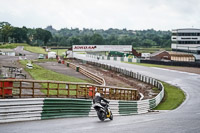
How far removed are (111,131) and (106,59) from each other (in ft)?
286

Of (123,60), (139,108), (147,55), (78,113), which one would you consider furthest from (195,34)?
(78,113)

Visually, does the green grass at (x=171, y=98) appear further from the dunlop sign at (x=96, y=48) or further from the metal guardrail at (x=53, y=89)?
the dunlop sign at (x=96, y=48)

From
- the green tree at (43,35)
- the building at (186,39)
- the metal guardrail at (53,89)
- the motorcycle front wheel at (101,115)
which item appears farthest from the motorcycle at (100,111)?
the green tree at (43,35)

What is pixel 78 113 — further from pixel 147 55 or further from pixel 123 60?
pixel 147 55

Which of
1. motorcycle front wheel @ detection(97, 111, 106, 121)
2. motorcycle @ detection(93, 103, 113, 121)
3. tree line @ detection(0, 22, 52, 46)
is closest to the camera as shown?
motorcycle @ detection(93, 103, 113, 121)

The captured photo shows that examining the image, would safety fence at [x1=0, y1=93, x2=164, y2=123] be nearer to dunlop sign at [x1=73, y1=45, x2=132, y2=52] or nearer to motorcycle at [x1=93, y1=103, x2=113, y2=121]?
motorcycle at [x1=93, y1=103, x2=113, y2=121]

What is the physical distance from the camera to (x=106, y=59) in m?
99.9

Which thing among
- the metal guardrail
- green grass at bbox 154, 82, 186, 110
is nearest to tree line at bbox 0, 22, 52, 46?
green grass at bbox 154, 82, 186, 110

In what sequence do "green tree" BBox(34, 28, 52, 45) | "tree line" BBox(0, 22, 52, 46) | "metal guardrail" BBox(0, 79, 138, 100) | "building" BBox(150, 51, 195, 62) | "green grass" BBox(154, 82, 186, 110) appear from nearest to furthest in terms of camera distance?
"metal guardrail" BBox(0, 79, 138, 100)
"green grass" BBox(154, 82, 186, 110)
"building" BBox(150, 51, 195, 62)
"tree line" BBox(0, 22, 52, 46)
"green tree" BBox(34, 28, 52, 45)

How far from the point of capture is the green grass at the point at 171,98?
99.0 ft

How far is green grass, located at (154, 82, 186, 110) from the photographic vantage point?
30.2 m

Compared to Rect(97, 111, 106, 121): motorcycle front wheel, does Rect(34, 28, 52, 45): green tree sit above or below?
above

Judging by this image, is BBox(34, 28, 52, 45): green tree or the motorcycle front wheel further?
BBox(34, 28, 52, 45): green tree

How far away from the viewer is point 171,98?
35219 mm
